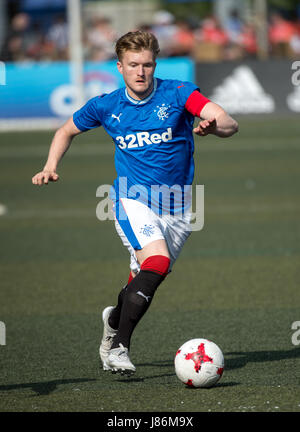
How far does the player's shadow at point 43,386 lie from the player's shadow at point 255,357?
105 cm

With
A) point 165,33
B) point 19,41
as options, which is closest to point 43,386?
point 19,41

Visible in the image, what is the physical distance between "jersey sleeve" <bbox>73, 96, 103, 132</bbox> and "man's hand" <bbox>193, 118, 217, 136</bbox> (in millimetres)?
855

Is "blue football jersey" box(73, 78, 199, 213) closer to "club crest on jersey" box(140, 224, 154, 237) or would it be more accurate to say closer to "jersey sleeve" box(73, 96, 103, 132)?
"jersey sleeve" box(73, 96, 103, 132)

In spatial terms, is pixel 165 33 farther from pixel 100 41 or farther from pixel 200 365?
pixel 200 365

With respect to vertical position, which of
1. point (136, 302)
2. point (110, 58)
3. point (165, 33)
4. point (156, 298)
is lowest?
point (156, 298)

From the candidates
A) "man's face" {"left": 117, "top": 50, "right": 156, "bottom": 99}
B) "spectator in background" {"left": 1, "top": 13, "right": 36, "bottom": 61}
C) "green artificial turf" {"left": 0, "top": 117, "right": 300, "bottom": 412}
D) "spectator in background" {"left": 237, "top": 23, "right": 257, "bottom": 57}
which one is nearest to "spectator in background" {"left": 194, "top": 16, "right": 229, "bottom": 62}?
"spectator in background" {"left": 237, "top": 23, "right": 257, "bottom": 57}

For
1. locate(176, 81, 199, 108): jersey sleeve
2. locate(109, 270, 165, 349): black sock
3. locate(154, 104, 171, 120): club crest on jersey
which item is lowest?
locate(109, 270, 165, 349): black sock

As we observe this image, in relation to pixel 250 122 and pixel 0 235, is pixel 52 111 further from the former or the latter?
pixel 0 235

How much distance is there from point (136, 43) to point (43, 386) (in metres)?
2.23

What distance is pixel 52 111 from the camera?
964 inches

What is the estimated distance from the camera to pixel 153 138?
569cm

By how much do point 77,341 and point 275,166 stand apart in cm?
1141

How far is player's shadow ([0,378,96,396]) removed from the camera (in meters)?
5.30
